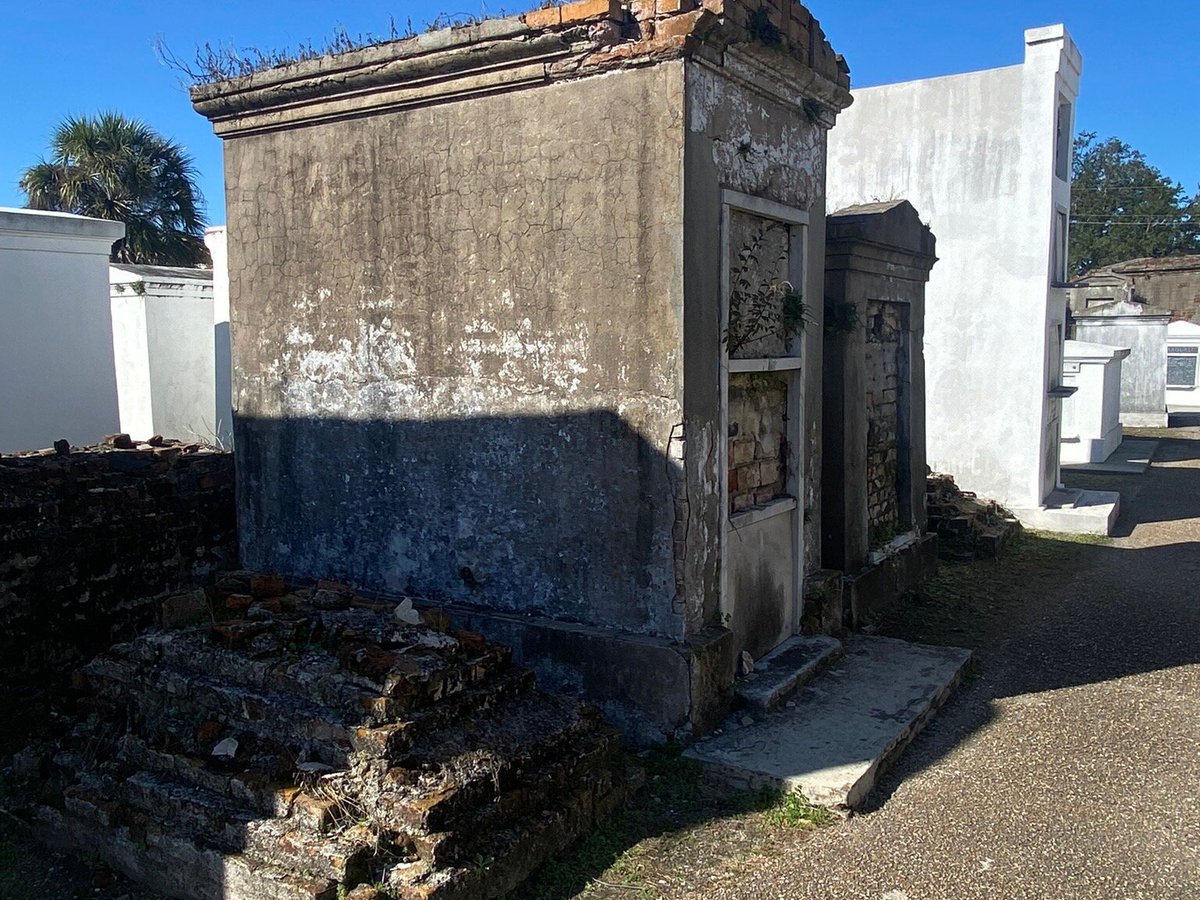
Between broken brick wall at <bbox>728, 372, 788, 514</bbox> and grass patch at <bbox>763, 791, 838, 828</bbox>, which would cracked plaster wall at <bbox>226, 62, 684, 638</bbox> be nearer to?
broken brick wall at <bbox>728, 372, 788, 514</bbox>

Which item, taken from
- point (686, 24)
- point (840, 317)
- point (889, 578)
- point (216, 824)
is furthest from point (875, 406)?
point (216, 824)

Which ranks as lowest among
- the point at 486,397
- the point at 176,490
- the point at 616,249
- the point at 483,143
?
the point at 176,490

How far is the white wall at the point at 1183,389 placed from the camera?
24.5 m

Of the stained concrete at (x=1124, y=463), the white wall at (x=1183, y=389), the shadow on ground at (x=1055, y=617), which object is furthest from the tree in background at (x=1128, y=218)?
the shadow on ground at (x=1055, y=617)

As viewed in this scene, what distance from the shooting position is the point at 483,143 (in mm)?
5512

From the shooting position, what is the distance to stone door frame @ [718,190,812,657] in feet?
17.6

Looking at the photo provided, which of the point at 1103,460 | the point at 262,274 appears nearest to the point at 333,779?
the point at 262,274

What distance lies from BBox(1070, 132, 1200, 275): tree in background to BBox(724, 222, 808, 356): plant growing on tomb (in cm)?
4672

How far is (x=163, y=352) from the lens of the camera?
12141mm

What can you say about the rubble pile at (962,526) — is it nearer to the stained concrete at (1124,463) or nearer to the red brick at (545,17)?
the red brick at (545,17)

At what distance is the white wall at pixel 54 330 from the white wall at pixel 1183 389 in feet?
77.5

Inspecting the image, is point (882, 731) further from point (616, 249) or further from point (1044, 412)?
point (1044, 412)

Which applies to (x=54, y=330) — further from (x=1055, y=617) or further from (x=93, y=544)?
(x=1055, y=617)

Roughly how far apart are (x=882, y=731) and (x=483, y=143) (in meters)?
3.91
